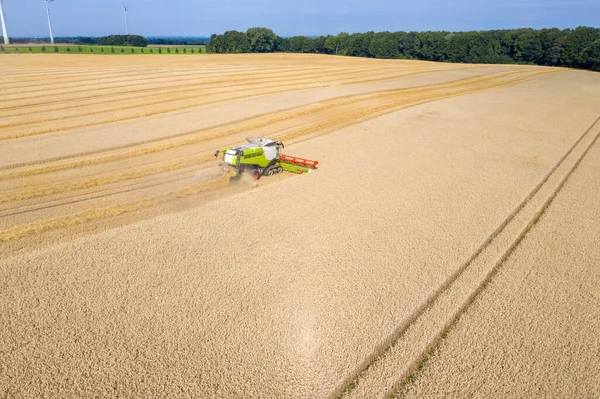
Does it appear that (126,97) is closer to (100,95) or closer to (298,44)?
(100,95)

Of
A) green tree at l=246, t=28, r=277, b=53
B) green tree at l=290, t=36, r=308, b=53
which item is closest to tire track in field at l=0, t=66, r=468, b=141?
green tree at l=246, t=28, r=277, b=53

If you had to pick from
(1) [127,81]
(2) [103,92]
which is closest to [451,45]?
(1) [127,81]

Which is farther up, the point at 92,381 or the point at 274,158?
the point at 274,158

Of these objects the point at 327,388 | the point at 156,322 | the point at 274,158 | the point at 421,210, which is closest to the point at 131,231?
the point at 156,322

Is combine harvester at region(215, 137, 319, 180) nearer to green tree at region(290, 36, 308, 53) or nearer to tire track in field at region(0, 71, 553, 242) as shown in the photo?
tire track in field at region(0, 71, 553, 242)

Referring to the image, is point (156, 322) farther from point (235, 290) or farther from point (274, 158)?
point (274, 158)

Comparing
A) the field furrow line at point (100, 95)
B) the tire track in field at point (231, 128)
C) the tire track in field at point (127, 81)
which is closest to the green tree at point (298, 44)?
the tire track in field at point (127, 81)
